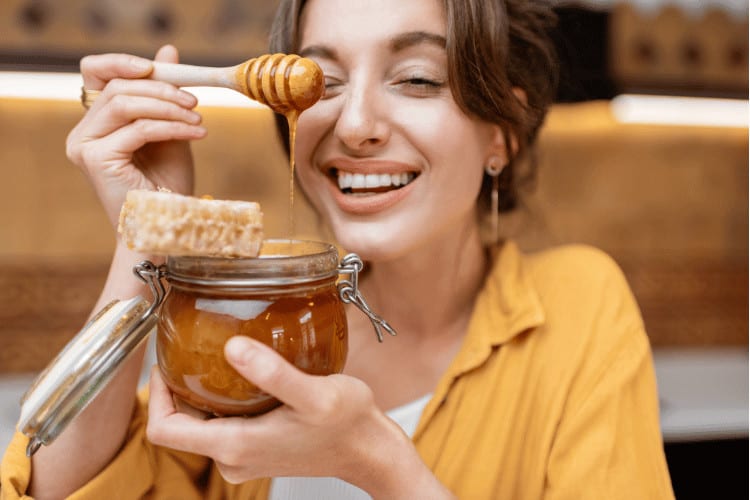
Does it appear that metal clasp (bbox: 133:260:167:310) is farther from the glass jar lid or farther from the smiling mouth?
the smiling mouth

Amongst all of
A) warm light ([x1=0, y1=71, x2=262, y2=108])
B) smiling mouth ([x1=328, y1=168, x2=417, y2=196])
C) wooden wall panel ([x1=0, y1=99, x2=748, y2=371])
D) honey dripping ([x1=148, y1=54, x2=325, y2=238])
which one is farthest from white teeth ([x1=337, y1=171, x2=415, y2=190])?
wooden wall panel ([x1=0, y1=99, x2=748, y2=371])

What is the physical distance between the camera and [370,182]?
3.63ft

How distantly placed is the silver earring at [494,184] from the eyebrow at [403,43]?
315mm

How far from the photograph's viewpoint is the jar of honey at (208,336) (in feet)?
2.29

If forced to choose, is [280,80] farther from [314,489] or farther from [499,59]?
[314,489]

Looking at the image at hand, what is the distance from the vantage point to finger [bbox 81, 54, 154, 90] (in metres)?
1.03

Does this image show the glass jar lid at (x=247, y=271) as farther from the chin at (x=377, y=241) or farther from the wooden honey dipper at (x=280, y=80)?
the chin at (x=377, y=241)

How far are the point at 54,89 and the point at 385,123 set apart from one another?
1.65m

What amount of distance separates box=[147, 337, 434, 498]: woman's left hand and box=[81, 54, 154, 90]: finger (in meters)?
0.48

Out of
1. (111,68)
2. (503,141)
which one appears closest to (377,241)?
(503,141)

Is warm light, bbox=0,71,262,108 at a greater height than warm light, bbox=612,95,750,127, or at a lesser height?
greater

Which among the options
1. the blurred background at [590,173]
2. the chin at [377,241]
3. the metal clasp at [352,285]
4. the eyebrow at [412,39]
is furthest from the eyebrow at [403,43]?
the blurred background at [590,173]

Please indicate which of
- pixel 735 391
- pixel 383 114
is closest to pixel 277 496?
pixel 383 114

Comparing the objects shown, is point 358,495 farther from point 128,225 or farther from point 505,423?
point 128,225
